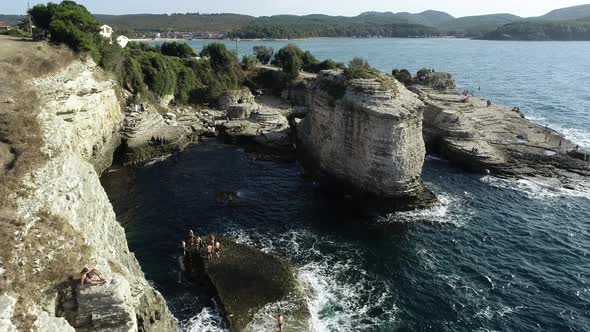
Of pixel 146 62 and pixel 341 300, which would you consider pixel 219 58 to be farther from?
pixel 341 300

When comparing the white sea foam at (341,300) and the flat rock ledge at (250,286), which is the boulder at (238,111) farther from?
the white sea foam at (341,300)

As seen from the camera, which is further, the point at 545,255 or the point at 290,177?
the point at 290,177

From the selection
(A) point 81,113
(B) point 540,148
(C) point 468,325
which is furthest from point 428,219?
(A) point 81,113

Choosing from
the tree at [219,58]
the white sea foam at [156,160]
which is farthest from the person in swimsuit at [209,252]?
the tree at [219,58]

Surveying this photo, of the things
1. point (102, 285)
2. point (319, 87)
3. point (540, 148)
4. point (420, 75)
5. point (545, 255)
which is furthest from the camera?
point (420, 75)

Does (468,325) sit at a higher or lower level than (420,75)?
lower

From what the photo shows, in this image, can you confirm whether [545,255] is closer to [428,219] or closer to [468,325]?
[428,219]

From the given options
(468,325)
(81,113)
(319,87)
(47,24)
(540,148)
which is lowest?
(468,325)
